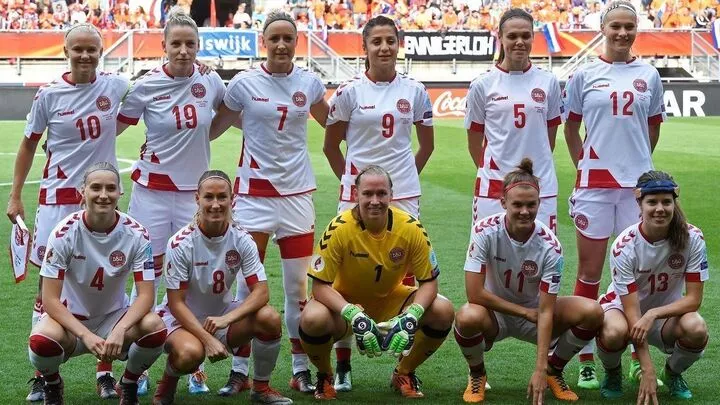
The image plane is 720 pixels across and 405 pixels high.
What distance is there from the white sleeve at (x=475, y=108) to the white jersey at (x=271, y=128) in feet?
2.92

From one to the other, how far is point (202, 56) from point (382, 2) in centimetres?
895

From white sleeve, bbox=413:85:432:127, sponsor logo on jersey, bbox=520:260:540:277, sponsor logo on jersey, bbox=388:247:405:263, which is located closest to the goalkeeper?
sponsor logo on jersey, bbox=388:247:405:263

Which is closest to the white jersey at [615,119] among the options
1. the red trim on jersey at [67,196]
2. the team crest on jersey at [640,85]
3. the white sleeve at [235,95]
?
the team crest on jersey at [640,85]

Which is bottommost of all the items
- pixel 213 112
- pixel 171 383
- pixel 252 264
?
pixel 171 383

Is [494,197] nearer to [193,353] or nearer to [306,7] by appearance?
[193,353]

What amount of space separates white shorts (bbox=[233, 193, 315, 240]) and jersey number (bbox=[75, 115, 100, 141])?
0.84 meters

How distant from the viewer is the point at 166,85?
6258 mm

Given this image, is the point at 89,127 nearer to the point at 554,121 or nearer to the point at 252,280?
the point at 252,280

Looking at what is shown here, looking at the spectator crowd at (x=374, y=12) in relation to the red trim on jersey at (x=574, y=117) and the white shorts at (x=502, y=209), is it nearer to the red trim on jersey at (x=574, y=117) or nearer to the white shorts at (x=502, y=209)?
the red trim on jersey at (x=574, y=117)

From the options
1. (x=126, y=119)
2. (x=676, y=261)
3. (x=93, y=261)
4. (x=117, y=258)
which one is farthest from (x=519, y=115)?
(x=93, y=261)

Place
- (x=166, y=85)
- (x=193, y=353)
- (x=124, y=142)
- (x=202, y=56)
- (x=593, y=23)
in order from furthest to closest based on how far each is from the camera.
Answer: (x=593, y=23)
(x=202, y=56)
(x=124, y=142)
(x=166, y=85)
(x=193, y=353)

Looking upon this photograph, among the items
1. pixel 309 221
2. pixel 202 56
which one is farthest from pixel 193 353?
pixel 202 56

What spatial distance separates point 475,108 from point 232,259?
5.52ft

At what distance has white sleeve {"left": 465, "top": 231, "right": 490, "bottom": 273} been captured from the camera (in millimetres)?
5828
